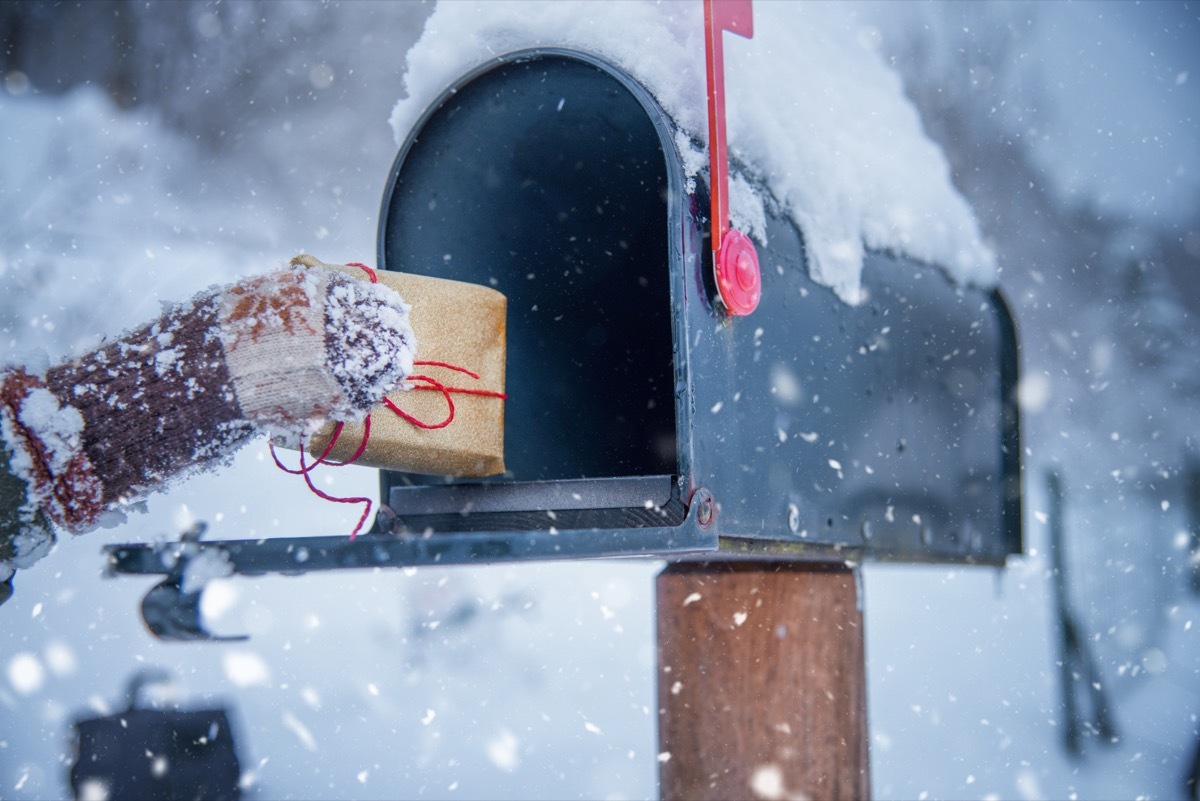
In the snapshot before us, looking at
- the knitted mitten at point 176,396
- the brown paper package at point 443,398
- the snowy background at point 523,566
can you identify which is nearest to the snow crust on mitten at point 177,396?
the knitted mitten at point 176,396

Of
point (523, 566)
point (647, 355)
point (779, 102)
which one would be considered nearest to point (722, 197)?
point (779, 102)

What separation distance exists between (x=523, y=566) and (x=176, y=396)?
220 cm

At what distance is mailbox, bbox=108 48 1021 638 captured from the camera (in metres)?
1.08

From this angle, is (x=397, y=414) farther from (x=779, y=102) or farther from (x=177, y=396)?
(x=779, y=102)

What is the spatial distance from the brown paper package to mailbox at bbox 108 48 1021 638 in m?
0.10

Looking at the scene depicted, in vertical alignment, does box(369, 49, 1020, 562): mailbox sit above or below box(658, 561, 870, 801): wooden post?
above

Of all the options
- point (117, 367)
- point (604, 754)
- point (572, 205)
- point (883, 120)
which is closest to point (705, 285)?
point (572, 205)

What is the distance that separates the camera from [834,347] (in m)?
1.47

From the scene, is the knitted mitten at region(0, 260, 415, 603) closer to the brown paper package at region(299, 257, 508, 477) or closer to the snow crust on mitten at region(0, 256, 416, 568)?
the snow crust on mitten at region(0, 256, 416, 568)

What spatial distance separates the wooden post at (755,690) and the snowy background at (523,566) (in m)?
1.52

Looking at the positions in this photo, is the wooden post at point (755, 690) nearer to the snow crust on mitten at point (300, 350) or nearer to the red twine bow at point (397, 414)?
the red twine bow at point (397, 414)

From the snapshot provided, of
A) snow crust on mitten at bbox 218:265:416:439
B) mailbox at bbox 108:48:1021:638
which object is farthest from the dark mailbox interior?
snow crust on mitten at bbox 218:265:416:439

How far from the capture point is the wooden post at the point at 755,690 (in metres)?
1.38

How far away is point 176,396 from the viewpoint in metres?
0.93
